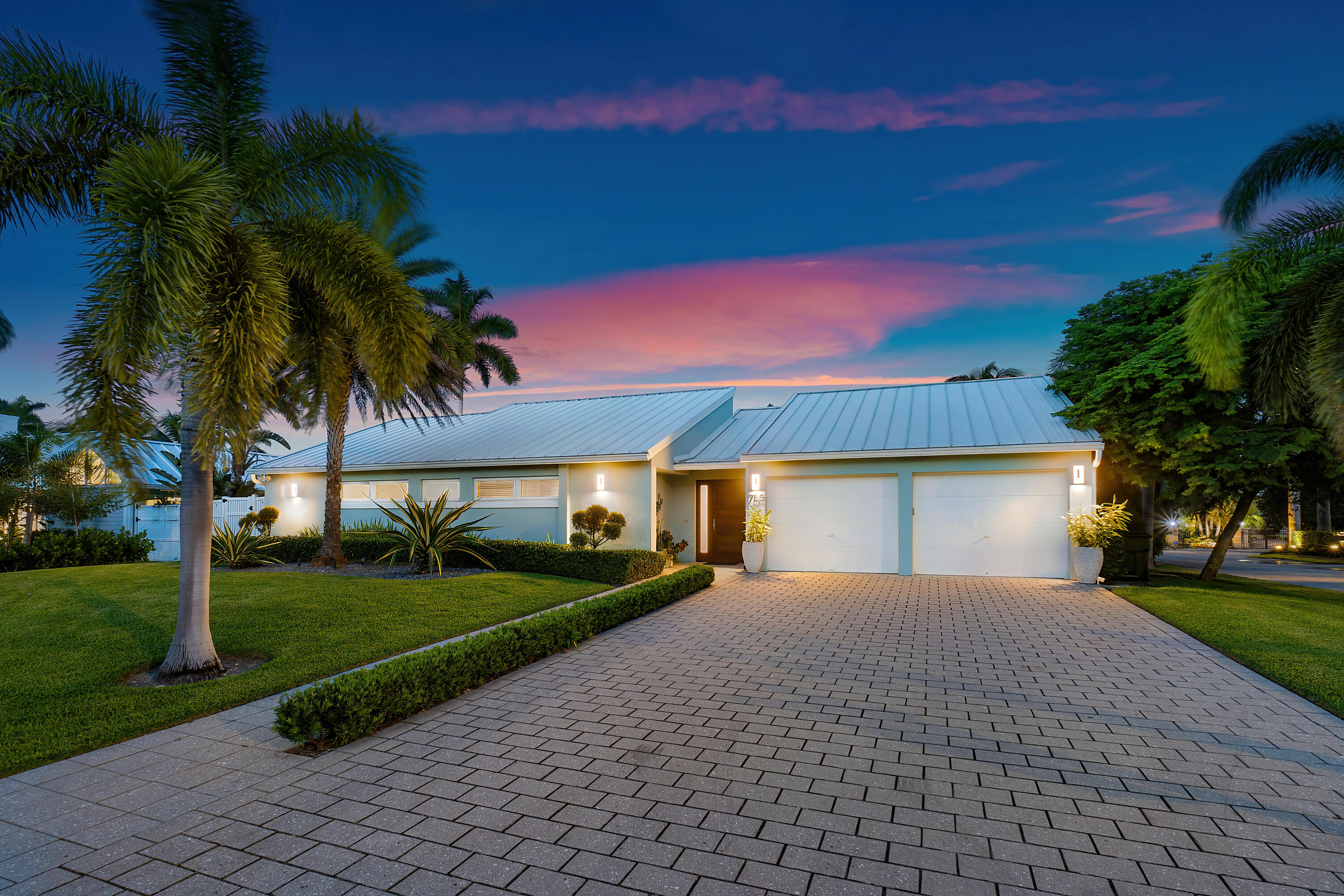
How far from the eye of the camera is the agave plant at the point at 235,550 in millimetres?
12765

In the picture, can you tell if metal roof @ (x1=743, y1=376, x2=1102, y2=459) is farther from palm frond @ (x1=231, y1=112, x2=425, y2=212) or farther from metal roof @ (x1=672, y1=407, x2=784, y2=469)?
palm frond @ (x1=231, y1=112, x2=425, y2=212)

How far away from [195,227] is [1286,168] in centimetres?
1217

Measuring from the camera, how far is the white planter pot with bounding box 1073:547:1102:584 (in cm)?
1148

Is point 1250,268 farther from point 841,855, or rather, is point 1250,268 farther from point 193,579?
point 193,579

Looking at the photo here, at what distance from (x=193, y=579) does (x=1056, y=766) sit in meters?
7.03

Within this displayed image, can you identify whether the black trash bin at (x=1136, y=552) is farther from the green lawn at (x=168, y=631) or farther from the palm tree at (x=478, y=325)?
the palm tree at (x=478, y=325)

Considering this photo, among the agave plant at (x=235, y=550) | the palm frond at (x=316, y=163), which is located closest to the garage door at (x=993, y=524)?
the palm frond at (x=316, y=163)

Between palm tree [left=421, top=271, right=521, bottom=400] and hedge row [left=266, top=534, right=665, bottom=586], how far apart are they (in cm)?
489

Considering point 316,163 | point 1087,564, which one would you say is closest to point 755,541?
point 1087,564

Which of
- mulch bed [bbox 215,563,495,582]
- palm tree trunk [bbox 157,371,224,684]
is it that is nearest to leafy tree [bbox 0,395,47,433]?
mulch bed [bbox 215,563,495,582]

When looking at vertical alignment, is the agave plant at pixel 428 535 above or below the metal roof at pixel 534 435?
below

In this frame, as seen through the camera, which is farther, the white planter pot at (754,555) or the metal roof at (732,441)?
the metal roof at (732,441)

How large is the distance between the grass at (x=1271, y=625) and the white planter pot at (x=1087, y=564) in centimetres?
61

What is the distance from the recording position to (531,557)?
12648mm
